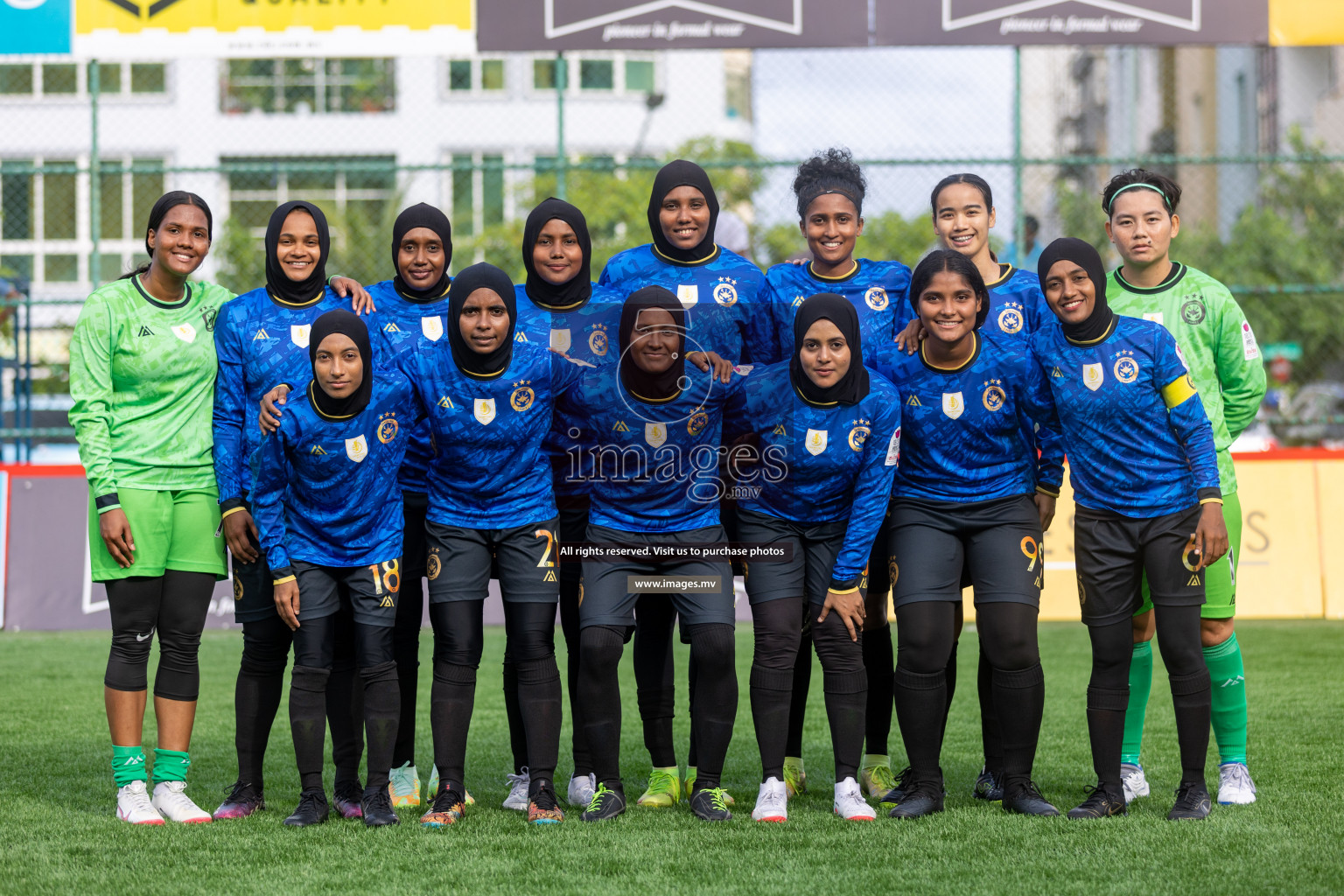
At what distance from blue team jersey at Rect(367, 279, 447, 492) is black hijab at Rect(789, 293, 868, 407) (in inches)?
53.4

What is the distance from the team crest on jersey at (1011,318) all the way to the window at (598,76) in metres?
22.5

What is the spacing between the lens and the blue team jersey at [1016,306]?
5117 mm

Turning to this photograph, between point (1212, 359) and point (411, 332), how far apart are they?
3.04m

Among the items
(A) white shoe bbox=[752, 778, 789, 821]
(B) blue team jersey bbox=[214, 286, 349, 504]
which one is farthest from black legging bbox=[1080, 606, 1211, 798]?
(B) blue team jersey bbox=[214, 286, 349, 504]

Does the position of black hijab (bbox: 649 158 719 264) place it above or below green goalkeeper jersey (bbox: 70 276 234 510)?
above

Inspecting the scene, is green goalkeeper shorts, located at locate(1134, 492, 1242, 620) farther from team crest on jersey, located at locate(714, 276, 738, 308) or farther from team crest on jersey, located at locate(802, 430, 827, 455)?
team crest on jersey, located at locate(714, 276, 738, 308)

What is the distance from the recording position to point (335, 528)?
16.0ft

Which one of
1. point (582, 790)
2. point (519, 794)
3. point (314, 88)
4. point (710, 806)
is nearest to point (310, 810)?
point (519, 794)

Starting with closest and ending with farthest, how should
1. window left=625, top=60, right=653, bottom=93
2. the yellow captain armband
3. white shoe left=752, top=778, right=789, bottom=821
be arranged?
the yellow captain armband, white shoe left=752, top=778, right=789, bottom=821, window left=625, top=60, right=653, bottom=93

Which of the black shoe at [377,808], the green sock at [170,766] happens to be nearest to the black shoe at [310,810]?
the black shoe at [377,808]

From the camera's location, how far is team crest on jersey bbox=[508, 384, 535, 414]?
4.93 m

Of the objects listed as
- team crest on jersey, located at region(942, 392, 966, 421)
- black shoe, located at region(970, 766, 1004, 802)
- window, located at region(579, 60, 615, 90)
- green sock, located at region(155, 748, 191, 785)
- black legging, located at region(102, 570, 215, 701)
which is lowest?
black shoe, located at region(970, 766, 1004, 802)

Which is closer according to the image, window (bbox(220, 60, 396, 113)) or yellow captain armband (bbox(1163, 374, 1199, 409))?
yellow captain armband (bbox(1163, 374, 1199, 409))

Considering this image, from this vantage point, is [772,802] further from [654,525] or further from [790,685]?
[654,525]
